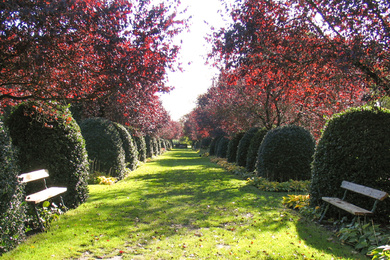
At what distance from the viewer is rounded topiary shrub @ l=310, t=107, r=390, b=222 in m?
5.81

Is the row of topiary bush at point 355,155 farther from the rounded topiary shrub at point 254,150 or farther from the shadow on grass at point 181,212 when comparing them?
the rounded topiary shrub at point 254,150

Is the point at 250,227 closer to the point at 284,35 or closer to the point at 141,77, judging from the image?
the point at 141,77

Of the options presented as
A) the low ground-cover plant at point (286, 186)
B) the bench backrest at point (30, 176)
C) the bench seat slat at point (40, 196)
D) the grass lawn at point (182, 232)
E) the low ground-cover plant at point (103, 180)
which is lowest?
the low ground-cover plant at point (286, 186)

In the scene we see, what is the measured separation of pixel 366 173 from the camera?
5.89 metres

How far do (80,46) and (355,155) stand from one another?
6131 mm

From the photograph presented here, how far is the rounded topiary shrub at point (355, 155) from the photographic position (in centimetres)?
581

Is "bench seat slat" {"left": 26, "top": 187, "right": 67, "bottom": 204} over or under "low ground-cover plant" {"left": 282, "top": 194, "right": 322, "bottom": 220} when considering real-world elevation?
over

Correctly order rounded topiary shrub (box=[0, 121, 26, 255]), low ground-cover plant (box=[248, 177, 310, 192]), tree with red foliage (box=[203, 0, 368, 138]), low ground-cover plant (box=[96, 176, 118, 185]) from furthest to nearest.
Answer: low ground-cover plant (box=[96, 176, 118, 185]) → low ground-cover plant (box=[248, 177, 310, 192]) → tree with red foliage (box=[203, 0, 368, 138]) → rounded topiary shrub (box=[0, 121, 26, 255])

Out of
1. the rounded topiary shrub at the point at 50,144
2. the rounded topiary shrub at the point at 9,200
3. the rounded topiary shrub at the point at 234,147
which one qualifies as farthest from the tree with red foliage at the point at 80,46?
the rounded topiary shrub at the point at 234,147

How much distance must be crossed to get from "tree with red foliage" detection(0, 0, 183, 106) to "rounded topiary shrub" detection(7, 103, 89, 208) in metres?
0.67

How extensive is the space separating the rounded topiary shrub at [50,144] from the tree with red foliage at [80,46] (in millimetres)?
671

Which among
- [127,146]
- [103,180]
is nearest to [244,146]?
[127,146]

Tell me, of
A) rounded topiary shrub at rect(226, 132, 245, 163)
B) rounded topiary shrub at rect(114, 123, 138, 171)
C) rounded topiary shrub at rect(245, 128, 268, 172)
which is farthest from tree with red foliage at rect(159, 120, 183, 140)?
rounded topiary shrub at rect(245, 128, 268, 172)

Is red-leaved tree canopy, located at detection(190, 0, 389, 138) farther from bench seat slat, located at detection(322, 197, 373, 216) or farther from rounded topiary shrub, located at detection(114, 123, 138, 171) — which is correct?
rounded topiary shrub, located at detection(114, 123, 138, 171)
